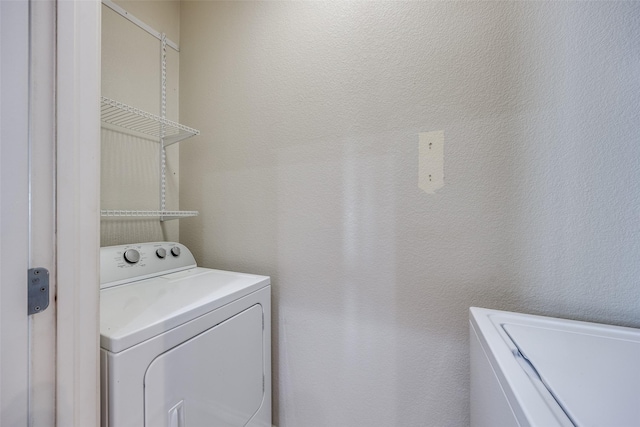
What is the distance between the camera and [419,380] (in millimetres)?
1062

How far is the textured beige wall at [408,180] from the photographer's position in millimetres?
855

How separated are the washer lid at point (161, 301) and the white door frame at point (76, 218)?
0.24ft

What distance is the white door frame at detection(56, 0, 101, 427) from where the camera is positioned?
565 millimetres

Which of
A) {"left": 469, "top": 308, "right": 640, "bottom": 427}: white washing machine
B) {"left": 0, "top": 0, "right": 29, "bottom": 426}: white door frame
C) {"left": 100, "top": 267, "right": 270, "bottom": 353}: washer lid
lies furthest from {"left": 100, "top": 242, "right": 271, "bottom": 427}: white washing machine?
{"left": 469, "top": 308, "right": 640, "bottom": 427}: white washing machine

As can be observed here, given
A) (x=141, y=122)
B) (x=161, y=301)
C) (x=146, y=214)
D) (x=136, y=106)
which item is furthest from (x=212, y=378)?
(x=136, y=106)

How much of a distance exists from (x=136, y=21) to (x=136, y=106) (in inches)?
19.8

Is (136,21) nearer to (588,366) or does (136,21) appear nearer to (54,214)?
(54,214)

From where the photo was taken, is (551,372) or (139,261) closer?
(551,372)

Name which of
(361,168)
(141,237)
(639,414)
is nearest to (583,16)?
(361,168)

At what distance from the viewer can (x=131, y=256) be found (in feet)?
3.85

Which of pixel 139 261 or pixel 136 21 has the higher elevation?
pixel 136 21

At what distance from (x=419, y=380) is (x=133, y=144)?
6.38 ft

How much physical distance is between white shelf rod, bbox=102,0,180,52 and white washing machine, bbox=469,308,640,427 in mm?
2259

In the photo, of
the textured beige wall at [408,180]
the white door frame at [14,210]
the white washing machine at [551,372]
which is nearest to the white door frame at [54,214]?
the white door frame at [14,210]
